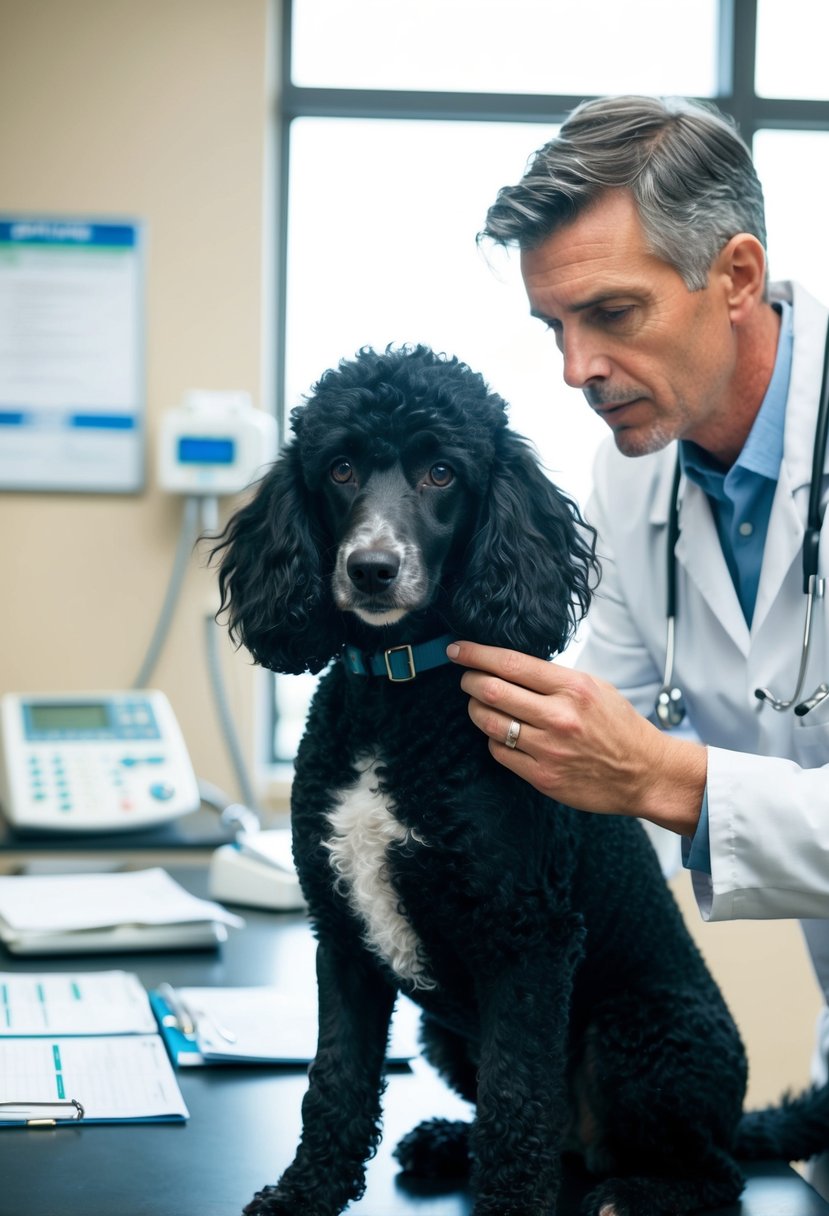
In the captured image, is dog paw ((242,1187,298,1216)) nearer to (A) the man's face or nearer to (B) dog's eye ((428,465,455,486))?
(B) dog's eye ((428,465,455,486))

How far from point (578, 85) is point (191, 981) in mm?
2343

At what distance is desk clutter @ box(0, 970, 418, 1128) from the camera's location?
1032 millimetres

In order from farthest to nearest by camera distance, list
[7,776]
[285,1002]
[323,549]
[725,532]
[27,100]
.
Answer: [27,100]
[7,776]
[725,532]
[285,1002]
[323,549]

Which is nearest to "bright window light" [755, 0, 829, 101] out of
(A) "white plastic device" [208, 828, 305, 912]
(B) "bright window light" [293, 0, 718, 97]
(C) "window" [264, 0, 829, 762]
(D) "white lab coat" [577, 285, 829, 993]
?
(C) "window" [264, 0, 829, 762]

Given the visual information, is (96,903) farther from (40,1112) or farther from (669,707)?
(669,707)

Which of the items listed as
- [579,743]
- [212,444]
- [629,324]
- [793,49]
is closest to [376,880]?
[579,743]

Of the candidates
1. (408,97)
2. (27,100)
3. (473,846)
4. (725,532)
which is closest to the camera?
(473,846)

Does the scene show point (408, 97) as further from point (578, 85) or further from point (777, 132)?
point (777, 132)

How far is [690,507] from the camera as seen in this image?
1412mm

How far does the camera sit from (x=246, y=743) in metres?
2.75

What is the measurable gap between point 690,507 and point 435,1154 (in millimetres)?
754

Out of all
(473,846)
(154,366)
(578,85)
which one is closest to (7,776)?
(154,366)

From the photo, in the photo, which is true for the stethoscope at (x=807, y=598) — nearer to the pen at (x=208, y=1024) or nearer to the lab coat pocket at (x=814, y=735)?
the lab coat pocket at (x=814, y=735)

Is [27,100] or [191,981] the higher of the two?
[27,100]
